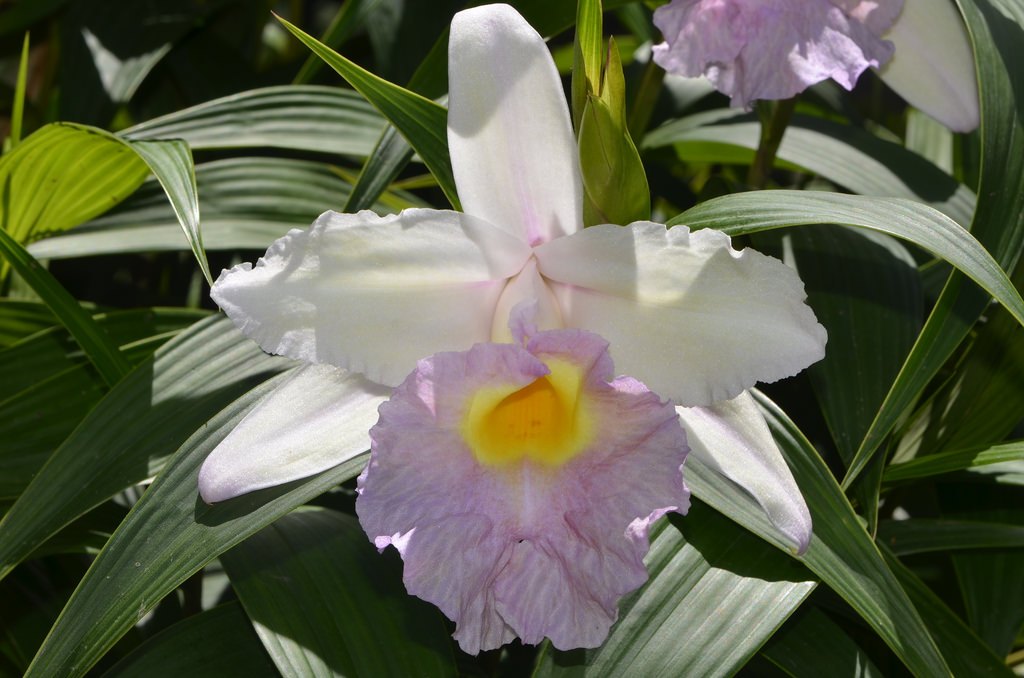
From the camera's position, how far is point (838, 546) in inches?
25.4

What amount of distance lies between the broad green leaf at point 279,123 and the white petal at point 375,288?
1.15 ft

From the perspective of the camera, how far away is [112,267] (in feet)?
4.27

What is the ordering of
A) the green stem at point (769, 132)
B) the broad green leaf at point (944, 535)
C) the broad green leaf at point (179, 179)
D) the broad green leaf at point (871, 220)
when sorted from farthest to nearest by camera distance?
the green stem at point (769, 132) → the broad green leaf at point (944, 535) → the broad green leaf at point (179, 179) → the broad green leaf at point (871, 220)

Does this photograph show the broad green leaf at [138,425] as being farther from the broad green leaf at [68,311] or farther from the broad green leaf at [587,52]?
the broad green leaf at [587,52]

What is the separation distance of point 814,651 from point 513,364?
0.35 m

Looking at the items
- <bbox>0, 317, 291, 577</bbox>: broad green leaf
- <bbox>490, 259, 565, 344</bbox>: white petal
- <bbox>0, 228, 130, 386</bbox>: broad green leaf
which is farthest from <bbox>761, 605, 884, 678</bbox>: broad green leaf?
<bbox>0, 228, 130, 386</bbox>: broad green leaf

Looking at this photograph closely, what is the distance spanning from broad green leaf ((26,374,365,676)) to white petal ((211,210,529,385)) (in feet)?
0.30

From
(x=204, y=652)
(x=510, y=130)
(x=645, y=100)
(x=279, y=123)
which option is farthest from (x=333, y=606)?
Result: (x=645, y=100)

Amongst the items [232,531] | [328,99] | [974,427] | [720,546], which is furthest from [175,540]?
[974,427]

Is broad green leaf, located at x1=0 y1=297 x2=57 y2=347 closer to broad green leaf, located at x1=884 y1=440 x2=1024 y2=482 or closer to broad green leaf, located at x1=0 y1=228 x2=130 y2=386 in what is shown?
broad green leaf, located at x1=0 y1=228 x2=130 y2=386

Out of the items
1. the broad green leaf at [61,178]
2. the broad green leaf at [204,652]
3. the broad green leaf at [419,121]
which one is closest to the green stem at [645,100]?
the broad green leaf at [419,121]

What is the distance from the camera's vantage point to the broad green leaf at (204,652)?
73cm

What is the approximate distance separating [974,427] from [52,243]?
83cm

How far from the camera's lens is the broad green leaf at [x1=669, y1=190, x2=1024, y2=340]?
55cm
